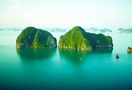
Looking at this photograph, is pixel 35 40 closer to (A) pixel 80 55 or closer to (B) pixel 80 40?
(B) pixel 80 40

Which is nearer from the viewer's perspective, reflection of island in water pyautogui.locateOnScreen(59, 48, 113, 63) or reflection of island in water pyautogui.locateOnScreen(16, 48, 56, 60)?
reflection of island in water pyautogui.locateOnScreen(59, 48, 113, 63)

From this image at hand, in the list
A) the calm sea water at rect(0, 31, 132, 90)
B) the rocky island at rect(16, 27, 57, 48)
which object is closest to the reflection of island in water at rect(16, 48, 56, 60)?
the calm sea water at rect(0, 31, 132, 90)

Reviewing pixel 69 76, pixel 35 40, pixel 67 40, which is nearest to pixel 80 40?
pixel 67 40

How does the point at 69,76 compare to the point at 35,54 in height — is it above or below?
below

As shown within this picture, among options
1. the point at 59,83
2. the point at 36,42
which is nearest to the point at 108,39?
the point at 36,42

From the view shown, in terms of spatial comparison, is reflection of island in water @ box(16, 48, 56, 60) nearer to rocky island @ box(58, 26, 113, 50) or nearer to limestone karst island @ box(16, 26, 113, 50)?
limestone karst island @ box(16, 26, 113, 50)

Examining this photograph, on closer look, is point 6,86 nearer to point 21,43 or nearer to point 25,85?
point 25,85
